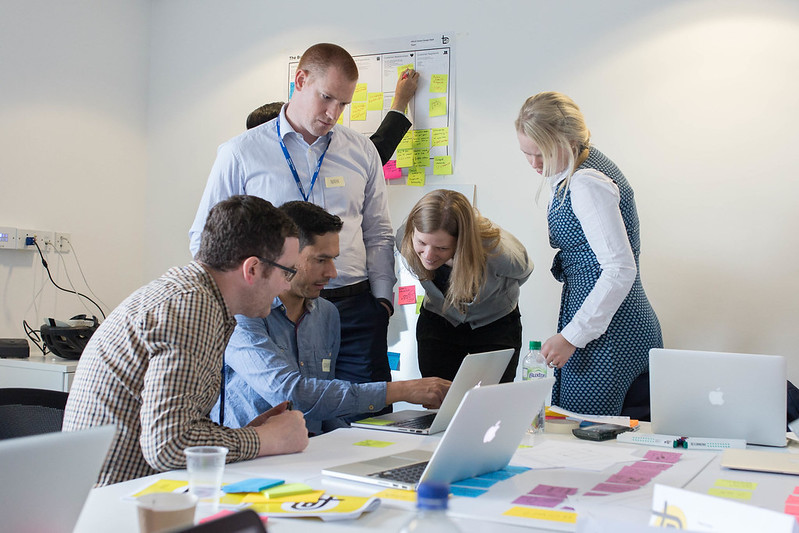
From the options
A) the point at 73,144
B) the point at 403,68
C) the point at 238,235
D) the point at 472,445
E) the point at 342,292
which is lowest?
the point at 472,445

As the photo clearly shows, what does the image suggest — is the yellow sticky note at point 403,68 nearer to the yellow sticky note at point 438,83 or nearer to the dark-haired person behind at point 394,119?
the dark-haired person behind at point 394,119

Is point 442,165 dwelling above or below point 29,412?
above

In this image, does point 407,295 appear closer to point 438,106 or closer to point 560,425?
point 438,106

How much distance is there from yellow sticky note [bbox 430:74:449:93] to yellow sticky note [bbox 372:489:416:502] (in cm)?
251

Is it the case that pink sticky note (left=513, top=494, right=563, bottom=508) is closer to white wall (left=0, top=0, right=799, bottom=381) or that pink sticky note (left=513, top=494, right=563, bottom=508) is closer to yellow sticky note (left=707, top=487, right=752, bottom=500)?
yellow sticky note (left=707, top=487, right=752, bottom=500)

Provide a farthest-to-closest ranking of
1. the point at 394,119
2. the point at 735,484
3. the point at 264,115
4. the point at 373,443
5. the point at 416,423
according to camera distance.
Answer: the point at 394,119
the point at 264,115
the point at 416,423
the point at 373,443
the point at 735,484

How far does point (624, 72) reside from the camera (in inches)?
124

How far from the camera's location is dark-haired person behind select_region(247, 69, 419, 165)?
331cm

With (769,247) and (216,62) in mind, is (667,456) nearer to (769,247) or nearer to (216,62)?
(769,247)

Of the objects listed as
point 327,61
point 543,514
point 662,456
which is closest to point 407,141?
point 327,61

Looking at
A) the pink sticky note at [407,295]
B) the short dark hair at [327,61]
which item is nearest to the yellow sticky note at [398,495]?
the short dark hair at [327,61]

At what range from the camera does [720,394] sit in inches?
71.9

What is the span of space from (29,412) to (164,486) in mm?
536

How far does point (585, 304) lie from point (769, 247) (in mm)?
1072
